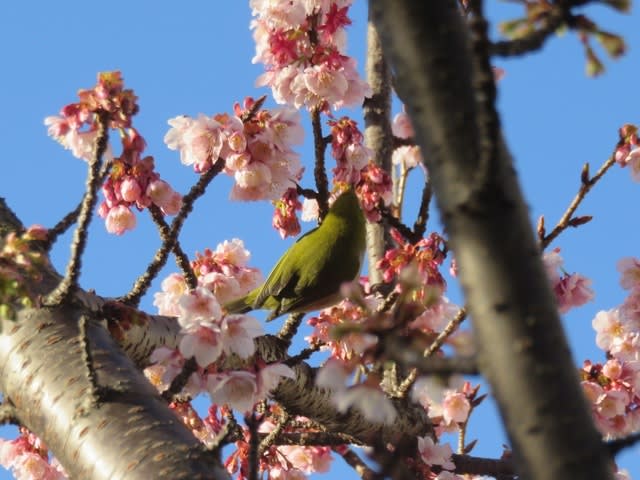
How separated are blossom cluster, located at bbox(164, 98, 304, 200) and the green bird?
2.71 ft

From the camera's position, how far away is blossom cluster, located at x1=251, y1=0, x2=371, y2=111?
16.5 ft

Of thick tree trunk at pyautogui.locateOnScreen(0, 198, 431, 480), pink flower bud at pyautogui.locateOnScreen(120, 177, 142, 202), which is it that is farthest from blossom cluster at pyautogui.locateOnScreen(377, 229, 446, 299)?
thick tree trunk at pyautogui.locateOnScreen(0, 198, 431, 480)

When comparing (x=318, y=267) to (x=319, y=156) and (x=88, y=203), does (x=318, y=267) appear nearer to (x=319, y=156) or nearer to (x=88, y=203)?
(x=319, y=156)

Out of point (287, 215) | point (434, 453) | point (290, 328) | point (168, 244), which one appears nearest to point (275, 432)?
point (290, 328)

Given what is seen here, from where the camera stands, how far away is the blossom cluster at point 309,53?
504cm

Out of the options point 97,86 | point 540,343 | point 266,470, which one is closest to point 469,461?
point 266,470

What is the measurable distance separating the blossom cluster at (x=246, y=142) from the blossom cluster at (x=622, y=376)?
180 cm

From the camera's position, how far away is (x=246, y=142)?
14.9 ft

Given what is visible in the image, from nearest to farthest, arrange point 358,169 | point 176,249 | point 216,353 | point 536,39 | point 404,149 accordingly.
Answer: point 536,39
point 216,353
point 176,249
point 358,169
point 404,149

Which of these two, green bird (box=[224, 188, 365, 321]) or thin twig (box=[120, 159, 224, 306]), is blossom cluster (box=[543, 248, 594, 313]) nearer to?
green bird (box=[224, 188, 365, 321])

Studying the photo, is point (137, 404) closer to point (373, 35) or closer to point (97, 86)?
point (97, 86)

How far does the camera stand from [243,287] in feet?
17.4

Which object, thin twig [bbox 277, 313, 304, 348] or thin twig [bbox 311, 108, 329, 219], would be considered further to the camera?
thin twig [bbox 311, 108, 329, 219]

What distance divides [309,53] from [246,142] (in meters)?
0.93
